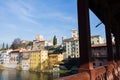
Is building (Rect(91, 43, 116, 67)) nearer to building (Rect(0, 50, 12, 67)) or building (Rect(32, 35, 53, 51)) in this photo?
building (Rect(32, 35, 53, 51))

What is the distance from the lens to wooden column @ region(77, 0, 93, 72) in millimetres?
3111

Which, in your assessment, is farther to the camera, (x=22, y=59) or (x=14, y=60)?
(x=14, y=60)

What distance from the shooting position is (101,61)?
50.9 m

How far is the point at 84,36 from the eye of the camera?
3111 mm

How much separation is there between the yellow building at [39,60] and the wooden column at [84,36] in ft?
246

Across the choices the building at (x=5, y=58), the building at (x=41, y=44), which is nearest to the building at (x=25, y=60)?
the building at (x=41, y=44)

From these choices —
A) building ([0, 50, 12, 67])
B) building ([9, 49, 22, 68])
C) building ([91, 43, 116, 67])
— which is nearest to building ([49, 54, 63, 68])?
building ([9, 49, 22, 68])

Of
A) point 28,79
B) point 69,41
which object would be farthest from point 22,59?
point 28,79

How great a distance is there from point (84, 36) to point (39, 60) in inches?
3072

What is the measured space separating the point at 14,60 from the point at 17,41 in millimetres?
26161

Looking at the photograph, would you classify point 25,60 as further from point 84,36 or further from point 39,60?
→ point 84,36

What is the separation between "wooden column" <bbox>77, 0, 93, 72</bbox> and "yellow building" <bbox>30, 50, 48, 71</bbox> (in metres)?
75.0

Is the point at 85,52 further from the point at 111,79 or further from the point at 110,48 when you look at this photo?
the point at 110,48

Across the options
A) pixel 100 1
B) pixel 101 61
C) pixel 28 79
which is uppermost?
pixel 100 1
